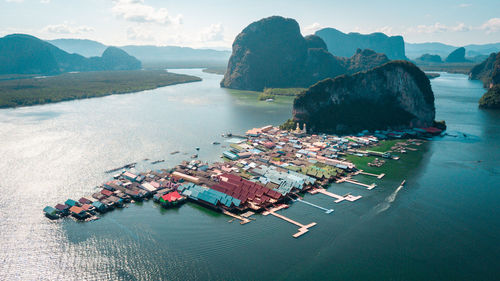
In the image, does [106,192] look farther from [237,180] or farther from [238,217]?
[238,217]

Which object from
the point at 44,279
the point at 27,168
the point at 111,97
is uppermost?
the point at 111,97

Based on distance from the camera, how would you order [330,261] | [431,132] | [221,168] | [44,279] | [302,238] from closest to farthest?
[44,279], [330,261], [302,238], [221,168], [431,132]

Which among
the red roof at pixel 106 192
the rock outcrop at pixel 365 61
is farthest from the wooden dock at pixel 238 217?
the rock outcrop at pixel 365 61

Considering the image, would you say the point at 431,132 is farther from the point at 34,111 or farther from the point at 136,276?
the point at 34,111

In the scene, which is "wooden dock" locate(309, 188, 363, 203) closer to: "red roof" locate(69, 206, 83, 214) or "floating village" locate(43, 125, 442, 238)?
"floating village" locate(43, 125, 442, 238)

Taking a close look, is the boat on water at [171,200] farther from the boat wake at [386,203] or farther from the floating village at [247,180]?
the boat wake at [386,203]

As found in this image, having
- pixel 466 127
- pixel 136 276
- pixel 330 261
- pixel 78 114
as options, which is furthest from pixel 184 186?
pixel 466 127

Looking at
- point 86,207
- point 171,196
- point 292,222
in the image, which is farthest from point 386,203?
point 86,207

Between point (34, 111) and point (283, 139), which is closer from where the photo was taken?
point (283, 139)
